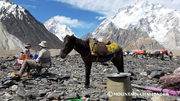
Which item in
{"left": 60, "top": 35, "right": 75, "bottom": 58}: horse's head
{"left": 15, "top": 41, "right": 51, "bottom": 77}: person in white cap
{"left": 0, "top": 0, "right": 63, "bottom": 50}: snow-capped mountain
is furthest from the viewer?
{"left": 0, "top": 0, "right": 63, "bottom": 50}: snow-capped mountain

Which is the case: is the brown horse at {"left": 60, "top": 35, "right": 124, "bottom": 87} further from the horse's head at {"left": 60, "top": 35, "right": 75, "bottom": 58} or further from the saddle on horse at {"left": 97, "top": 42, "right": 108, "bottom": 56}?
the saddle on horse at {"left": 97, "top": 42, "right": 108, "bottom": 56}

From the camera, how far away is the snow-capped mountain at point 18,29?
7062 cm

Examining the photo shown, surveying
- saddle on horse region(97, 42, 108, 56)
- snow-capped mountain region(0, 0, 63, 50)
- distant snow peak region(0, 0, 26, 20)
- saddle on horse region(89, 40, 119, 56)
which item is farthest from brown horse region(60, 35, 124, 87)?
distant snow peak region(0, 0, 26, 20)

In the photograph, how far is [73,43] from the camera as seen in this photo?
6.07 m

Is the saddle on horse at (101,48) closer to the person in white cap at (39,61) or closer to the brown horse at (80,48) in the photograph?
the brown horse at (80,48)

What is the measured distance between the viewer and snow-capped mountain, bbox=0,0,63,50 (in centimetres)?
7062

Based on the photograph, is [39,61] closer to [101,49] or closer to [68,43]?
[68,43]

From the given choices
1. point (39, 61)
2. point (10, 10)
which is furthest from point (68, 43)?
point (10, 10)

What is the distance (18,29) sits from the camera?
81312 mm

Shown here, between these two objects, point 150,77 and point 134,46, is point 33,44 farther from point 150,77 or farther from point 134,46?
point 134,46

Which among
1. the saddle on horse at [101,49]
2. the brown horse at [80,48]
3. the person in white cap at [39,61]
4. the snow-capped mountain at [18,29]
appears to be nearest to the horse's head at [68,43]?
the brown horse at [80,48]

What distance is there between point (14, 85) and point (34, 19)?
101374 millimetres

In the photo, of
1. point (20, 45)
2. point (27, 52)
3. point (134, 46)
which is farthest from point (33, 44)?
point (134, 46)

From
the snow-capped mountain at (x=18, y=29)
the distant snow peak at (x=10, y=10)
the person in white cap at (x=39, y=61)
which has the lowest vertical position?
the person in white cap at (x=39, y=61)
